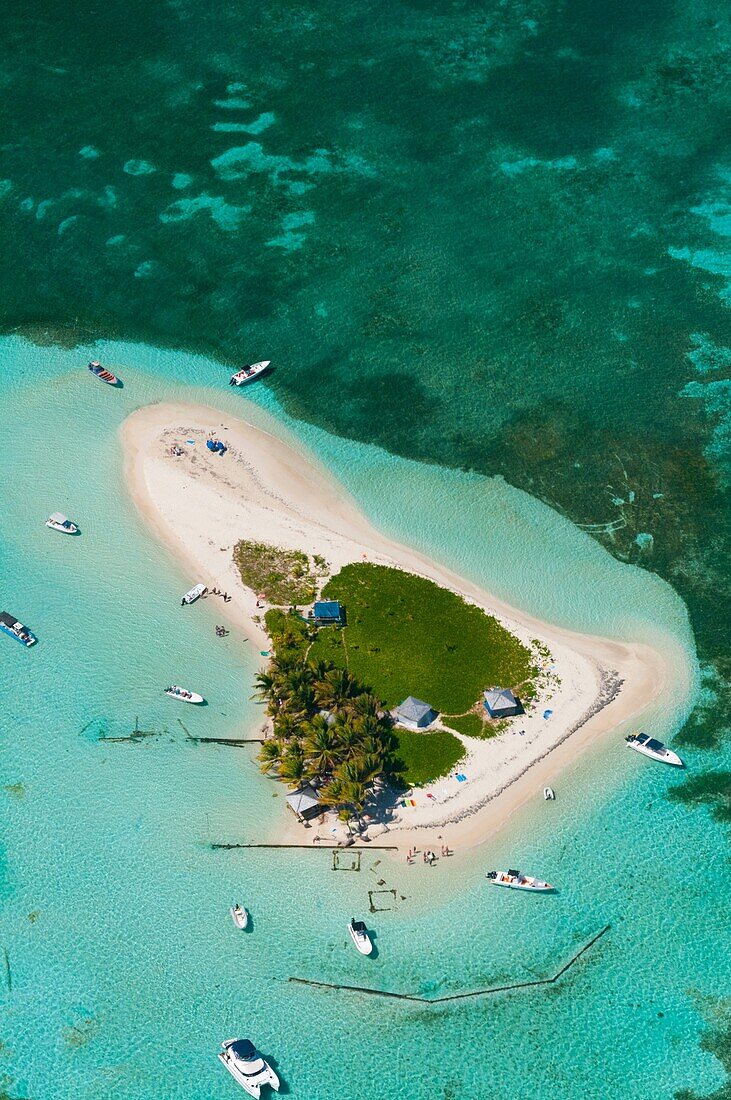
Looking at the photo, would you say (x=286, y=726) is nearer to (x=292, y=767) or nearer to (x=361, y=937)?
(x=292, y=767)

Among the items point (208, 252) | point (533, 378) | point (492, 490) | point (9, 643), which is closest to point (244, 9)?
point (208, 252)

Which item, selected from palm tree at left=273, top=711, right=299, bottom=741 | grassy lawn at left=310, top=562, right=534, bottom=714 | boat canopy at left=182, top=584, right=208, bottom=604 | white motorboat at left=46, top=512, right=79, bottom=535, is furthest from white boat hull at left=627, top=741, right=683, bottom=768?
white motorboat at left=46, top=512, right=79, bottom=535

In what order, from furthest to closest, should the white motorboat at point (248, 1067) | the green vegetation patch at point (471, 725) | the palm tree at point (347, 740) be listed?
the green vegetation patch at point (471, 725) < the palm tree at point (347, 740) < the white motorboat at point (248, 1067)

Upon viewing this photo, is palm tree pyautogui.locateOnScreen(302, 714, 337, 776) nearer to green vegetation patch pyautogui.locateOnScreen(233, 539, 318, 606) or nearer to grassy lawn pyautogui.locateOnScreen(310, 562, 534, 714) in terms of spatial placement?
grassy lawn pyautogui.locateOnScreen(310, 562, 534, 714)

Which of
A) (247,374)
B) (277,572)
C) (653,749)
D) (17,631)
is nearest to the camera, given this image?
(653,749)

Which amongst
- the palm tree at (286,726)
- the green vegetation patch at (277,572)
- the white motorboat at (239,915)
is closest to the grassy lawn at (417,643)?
the green vegetation patch at (277,572)

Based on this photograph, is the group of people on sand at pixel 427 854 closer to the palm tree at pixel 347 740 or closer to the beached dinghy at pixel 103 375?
the palm tree at pixel 347 740

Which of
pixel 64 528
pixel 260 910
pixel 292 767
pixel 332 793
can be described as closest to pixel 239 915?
pixel 260 910
